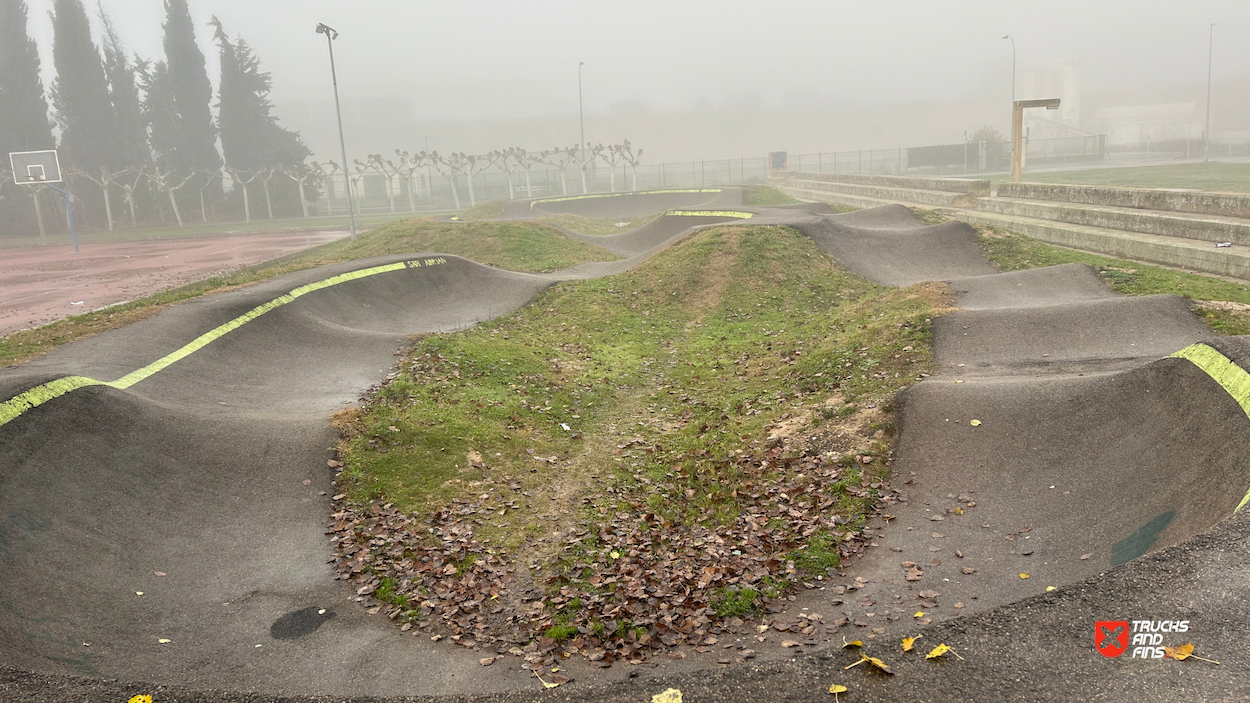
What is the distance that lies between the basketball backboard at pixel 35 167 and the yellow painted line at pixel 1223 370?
167 ft

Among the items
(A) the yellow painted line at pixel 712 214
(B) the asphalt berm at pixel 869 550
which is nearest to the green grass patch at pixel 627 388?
(B) the asphalt berm at pixel 869 550

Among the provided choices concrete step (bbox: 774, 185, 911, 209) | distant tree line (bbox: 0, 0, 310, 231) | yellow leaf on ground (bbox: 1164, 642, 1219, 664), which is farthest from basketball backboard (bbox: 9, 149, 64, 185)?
yellow leaf on ground (bbox: 1164, 642, 1219, 664)

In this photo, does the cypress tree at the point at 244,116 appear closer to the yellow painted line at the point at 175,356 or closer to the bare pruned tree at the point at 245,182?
the bare pruned tree at the point at 245,182

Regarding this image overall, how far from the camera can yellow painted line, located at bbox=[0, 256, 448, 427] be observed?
8234mm

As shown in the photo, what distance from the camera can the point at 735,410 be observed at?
37.9ft

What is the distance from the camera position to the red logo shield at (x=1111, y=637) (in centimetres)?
450

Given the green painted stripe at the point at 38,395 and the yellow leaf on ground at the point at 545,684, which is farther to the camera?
the green painted stripe at the point at 38,395

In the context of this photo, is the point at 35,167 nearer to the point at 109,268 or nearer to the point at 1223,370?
the point at 109,268

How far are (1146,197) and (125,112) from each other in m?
76.5

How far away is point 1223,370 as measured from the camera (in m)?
7.03

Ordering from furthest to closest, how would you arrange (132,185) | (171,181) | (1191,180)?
(171,181), (132,185), (1191,180)

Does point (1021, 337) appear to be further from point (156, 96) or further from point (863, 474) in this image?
point (156, 96)

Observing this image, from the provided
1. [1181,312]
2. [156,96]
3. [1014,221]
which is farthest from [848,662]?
[156,96]

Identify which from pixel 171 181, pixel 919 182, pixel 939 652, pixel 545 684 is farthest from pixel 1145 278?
pixel 171 181
